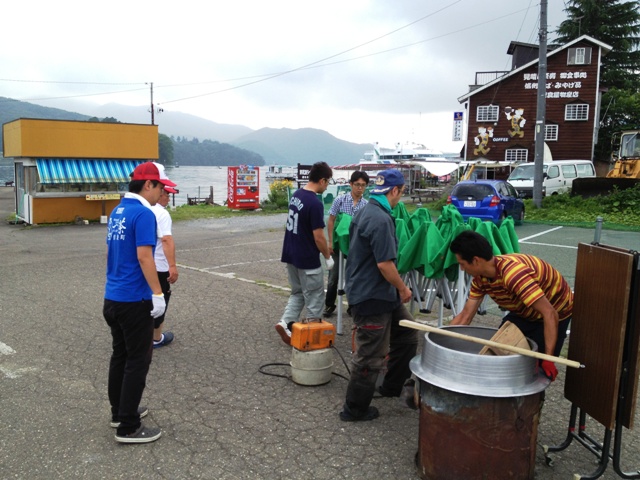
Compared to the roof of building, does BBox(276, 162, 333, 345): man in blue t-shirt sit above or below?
below

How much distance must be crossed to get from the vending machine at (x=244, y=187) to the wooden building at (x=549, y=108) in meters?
18.8

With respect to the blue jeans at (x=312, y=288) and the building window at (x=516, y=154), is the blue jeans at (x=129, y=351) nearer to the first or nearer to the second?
the blue jeans at (x=312, y=288)

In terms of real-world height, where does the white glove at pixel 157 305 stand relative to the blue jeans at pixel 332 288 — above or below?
above

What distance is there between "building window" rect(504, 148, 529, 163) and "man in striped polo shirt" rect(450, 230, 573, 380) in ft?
114

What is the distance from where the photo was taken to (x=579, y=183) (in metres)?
21.1

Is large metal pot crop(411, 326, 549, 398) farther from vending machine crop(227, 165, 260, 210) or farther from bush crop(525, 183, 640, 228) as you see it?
vending machine crop(227, 165, 260, 210)

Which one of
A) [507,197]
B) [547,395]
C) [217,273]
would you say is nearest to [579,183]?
[507,197]

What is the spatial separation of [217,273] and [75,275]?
2.65 metres

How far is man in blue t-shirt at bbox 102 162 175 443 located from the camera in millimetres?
3762

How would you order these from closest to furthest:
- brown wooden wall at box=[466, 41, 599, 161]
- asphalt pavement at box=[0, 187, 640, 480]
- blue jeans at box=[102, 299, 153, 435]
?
asphalt pavement at box=[0, 187, 640, 480], blue jeans at box=[102, 299, 153, 435], brown wooden wall at box=[466, 41, 599, 161]

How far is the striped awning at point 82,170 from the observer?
18531 mm

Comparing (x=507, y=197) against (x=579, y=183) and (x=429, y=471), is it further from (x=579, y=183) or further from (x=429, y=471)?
(x=429, y=471)

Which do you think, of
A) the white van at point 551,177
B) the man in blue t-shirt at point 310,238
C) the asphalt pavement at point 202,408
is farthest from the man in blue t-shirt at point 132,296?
the white van at point 551,177

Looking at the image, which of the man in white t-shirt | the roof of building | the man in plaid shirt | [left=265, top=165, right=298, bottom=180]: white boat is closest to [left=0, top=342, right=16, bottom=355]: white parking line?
the man in white t-shirt
